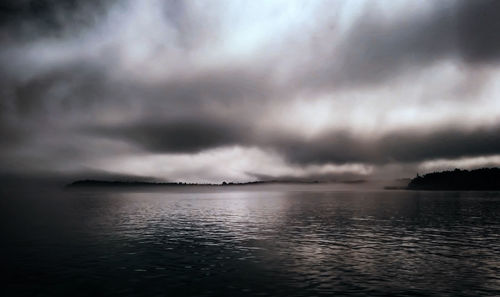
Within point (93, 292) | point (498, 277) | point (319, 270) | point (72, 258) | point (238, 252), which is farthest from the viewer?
point (238, 252)

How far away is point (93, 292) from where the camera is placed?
1278 inches

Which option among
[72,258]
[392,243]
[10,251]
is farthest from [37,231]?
[392,243]

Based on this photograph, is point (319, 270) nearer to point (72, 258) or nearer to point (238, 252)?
point (238, 252)

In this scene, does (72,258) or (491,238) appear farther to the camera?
(491,238)

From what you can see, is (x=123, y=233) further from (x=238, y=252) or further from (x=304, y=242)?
(x=304, y=242)

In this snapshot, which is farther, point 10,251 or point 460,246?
point 460,246

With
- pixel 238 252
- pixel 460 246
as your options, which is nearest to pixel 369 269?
pixel 238 252

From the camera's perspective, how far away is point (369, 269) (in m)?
41.0

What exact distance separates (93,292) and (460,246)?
53709 mm

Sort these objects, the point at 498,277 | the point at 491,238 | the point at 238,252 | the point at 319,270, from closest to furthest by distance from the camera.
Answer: the point at 498,277 < the point at 319,270 < the point at 238,252 < the point at 491,238

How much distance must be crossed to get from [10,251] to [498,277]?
63.1m

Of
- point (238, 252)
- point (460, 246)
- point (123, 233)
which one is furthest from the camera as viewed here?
point (123, 233)

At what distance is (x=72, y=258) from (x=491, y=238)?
69.4 metres

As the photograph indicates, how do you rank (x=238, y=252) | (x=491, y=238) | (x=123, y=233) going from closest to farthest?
(x=238, y=252), (x=491, y=238), (x=123, y=233)
